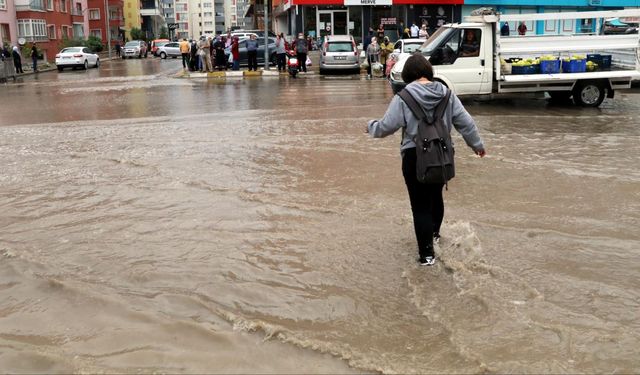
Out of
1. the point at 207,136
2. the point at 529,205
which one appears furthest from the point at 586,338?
the point at 207,136

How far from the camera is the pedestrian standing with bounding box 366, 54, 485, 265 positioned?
4.70 m

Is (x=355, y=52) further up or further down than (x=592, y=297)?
further up

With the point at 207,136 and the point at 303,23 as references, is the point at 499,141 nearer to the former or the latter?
the point at 207,136

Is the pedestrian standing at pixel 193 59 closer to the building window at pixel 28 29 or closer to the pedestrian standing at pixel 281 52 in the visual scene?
the pedestrian standing at pixel 281 52

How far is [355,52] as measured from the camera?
25.4 m

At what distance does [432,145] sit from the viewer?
463 cm

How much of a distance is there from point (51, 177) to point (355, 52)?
18.4 m

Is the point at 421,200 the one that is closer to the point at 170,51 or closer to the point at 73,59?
the point at 73,59

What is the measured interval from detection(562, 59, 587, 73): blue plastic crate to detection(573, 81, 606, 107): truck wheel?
0.31 metres

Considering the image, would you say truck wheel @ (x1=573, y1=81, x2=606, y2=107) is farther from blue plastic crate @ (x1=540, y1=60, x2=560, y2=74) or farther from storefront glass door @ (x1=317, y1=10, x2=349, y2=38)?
storefront glass door @ (x1=317, y1=10, x2=349, y2=38)

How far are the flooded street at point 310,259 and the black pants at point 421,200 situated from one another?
245 mm

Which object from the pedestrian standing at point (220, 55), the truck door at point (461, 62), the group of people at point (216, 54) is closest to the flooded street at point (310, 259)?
the truck door at point (461, 62)

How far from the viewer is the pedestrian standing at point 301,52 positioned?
2548 centimetres

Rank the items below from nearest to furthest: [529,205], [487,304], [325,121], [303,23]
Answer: [487,304], [529,205], [325,121], [303,23]
